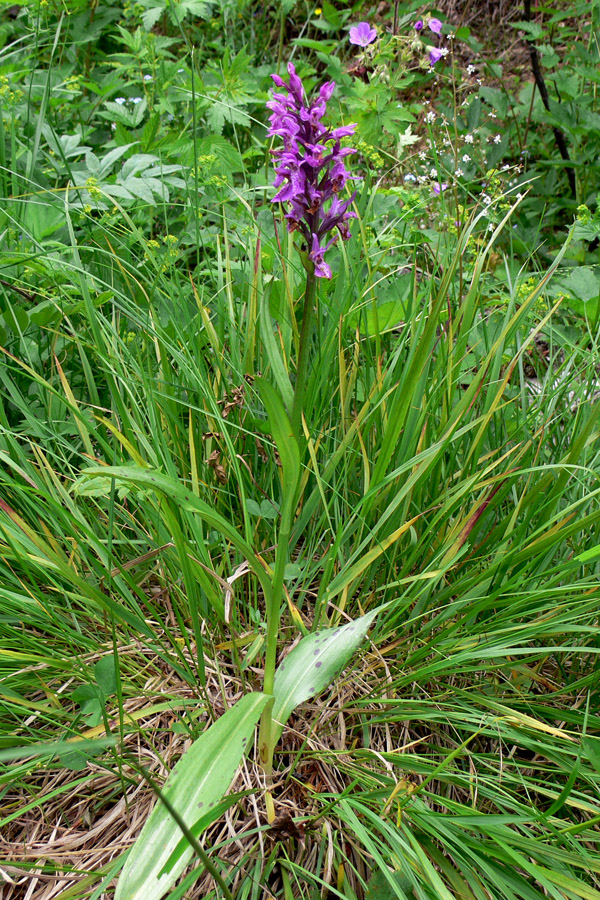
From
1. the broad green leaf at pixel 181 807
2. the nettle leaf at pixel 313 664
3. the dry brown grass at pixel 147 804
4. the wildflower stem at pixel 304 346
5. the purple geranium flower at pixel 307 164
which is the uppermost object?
the purple geranium flower at pixel 307 164

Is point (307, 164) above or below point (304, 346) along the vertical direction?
above

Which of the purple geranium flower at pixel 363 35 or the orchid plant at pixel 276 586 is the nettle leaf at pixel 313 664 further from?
the purple geranium flower at pixel 363 35

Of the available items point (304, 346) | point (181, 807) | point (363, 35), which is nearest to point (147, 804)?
point (181, 807)

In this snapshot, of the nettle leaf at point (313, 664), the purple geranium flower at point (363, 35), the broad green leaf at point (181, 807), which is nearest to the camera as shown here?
the broad green leaf at point (181, 807)

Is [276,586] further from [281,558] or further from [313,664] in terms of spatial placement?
[313,664]

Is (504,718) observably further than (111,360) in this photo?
No

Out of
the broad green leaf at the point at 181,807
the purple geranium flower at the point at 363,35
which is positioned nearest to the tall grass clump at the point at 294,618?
the broad green leaf at the point at 181,807

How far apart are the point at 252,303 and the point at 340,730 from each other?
1072 millimetres

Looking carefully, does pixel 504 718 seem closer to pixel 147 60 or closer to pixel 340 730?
pixel 340 730

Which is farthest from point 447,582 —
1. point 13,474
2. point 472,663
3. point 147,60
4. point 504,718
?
point 147,60

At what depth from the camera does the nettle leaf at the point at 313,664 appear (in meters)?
1.12

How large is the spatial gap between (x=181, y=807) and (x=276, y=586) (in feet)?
1.17

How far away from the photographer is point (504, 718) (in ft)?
3.68

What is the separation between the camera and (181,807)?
90 centimetres
